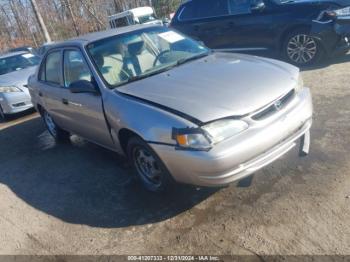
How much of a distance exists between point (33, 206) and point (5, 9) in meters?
40.2

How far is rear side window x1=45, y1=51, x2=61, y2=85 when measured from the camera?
5.33m

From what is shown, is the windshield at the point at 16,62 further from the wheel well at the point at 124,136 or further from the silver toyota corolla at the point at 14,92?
the wheel well at the point at 124,136

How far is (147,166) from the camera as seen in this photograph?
158 inches

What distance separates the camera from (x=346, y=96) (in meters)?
Result: 5.53

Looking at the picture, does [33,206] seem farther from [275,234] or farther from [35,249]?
[275,234]

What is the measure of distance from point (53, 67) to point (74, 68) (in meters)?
0.82

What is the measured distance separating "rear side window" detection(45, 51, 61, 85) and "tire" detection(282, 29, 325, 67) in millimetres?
4549

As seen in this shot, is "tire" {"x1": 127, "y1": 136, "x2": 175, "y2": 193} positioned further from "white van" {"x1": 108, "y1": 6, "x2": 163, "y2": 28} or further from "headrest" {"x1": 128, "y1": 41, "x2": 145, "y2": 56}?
"white van" {"x1": 108, "y1": 6, "x2": 163, "y2": 28}

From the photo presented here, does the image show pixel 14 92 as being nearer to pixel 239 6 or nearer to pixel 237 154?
pixel 239 6

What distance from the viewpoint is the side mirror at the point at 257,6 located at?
7941 millimetres

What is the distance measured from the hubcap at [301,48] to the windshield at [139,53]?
327 cm

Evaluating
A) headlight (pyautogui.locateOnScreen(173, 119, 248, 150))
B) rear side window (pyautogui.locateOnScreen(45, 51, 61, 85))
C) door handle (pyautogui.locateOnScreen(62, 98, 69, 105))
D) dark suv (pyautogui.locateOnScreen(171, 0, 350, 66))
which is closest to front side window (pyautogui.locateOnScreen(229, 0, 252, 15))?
dark suv (pyautogui.locateOnScreen(171, 0, 350, 66))

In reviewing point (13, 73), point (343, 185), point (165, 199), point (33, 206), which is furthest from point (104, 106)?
point (13, 73)

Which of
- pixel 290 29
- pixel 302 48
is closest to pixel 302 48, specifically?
pixel 302 48
